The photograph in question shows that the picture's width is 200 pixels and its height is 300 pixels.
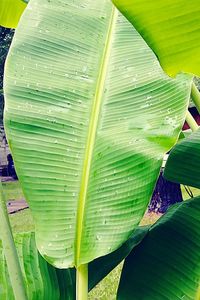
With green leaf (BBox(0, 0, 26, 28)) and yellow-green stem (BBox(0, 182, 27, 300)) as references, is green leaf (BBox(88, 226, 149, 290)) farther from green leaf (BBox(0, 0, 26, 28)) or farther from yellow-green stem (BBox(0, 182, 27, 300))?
green leaf (BBox(0, 0, 26, 28))

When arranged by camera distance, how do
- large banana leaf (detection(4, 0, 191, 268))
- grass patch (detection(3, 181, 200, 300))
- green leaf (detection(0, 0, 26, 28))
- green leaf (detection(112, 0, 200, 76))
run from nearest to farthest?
green leaf (detection(112, 0, 200, 76)), large banana leaf (detection(4, 0, 191, 268)), green leaf (detection(0, 0, 26, 28)), grass patch (detection(3, 181, 200, 300))

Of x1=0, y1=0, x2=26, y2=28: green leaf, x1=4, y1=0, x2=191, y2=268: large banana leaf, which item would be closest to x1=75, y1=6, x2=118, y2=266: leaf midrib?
x1=4, y1=0, x2=191, y2=268: large banana leaf

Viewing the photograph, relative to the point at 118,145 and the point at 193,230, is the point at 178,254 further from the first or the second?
the point at 118,145

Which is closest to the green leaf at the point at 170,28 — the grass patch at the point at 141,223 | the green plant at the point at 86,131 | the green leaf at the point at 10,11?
the green plant at the point at 86,131

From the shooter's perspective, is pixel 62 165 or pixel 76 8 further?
pixel 76 8

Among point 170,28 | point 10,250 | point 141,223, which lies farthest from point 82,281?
point 141,223

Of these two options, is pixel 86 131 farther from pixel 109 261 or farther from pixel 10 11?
pixel 10 11

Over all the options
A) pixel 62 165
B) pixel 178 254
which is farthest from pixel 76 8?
pixel 178 254
